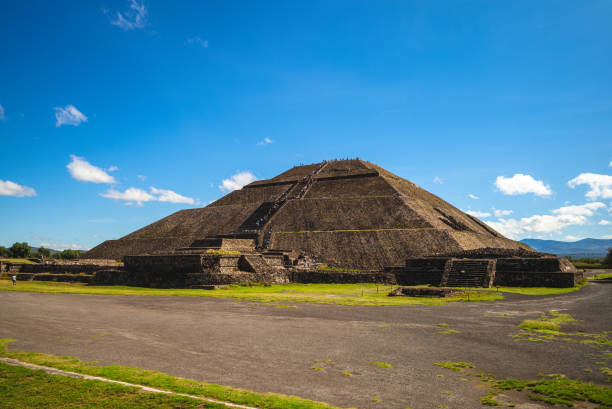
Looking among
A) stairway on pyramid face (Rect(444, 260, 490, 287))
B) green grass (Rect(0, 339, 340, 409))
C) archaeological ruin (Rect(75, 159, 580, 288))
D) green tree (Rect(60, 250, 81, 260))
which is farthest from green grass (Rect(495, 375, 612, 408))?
green tree (Rect(60, 250, 81, 260))

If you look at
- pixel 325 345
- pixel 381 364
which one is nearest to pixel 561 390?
pixel 381 364

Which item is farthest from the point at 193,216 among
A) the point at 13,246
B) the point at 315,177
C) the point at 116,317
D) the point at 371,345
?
the point at 371,345

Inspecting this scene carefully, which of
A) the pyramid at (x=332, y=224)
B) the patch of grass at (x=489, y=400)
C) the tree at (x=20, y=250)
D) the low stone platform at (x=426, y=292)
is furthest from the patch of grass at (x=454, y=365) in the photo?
the tree at (x=20, y=250)

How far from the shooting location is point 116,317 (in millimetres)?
15125

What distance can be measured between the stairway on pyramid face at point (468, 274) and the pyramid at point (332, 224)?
2976mm

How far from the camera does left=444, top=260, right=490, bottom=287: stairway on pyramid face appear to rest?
89.3 feet

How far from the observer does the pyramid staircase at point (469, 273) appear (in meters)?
27.2

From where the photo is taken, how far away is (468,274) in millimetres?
28406

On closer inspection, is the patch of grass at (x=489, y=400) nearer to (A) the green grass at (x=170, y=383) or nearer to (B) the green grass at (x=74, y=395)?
(A) the green grass at (x=170, y=383)

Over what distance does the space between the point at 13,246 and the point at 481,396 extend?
95885mm

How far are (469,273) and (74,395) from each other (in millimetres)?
27096

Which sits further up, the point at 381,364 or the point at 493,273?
the point at 493,273

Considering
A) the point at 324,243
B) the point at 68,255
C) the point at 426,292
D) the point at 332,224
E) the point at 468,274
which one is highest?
the point at 332,224

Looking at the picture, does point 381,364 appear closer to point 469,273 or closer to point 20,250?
point 469,273
